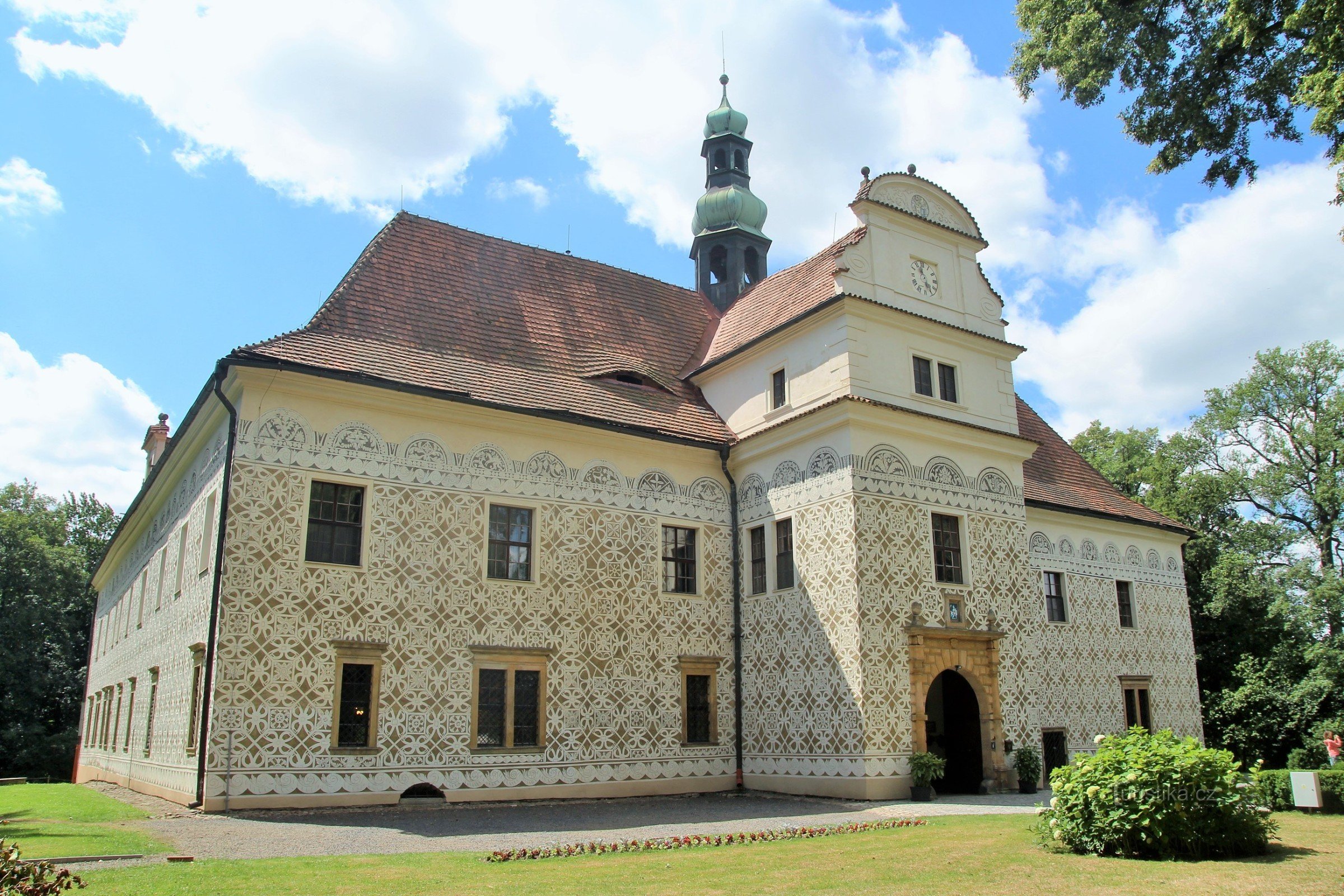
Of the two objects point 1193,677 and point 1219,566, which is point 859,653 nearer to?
point 1193,677

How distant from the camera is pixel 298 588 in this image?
15.2 metres

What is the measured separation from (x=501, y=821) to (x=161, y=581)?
10.8 meters

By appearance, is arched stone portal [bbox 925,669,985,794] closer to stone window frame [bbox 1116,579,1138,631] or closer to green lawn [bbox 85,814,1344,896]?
stone window frame [bbox 1116,579,1138,631]

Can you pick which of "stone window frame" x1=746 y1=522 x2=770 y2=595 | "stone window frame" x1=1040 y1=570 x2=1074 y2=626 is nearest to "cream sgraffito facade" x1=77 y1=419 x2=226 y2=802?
"stone window frame" x1=746 y1=522 x2=770 y2=595

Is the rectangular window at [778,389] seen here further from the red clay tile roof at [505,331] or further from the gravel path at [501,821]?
the gravel path at [501,821]

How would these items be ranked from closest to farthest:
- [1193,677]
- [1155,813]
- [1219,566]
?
[1155,813] → [1193,677] → [1219,566]

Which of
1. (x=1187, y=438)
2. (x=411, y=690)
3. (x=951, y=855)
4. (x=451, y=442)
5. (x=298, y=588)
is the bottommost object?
(x=951, y=855)

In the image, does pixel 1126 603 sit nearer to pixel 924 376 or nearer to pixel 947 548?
pixel 947 548

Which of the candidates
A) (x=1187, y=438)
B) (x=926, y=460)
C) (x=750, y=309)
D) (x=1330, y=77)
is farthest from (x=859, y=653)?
(x=1187, y=438)

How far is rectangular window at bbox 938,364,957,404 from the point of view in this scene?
20078mm

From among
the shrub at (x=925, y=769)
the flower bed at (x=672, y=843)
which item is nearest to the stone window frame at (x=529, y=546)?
the flower bed at (x=672, y=843)

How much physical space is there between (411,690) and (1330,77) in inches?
562

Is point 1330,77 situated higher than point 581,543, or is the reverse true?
point 1330,77

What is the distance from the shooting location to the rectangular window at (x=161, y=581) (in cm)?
1981
